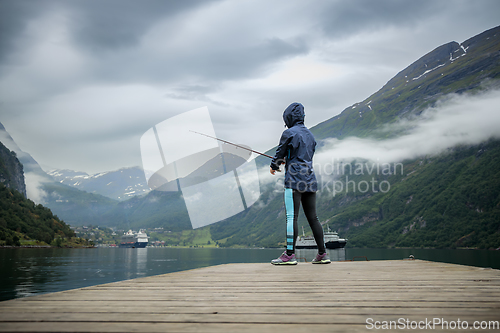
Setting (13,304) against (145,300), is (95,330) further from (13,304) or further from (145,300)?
(13,304)

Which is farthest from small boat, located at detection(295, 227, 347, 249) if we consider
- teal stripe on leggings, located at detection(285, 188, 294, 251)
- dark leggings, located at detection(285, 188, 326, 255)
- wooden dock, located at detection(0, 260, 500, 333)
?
wooden dock, located at detection(0, 260, 500, 333)

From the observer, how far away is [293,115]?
8195 millimetres

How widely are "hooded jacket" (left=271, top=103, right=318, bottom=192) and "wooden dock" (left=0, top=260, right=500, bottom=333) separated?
147 inches

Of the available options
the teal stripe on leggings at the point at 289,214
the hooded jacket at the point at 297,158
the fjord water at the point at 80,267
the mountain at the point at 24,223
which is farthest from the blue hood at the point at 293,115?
the mountain at the point at 24,223

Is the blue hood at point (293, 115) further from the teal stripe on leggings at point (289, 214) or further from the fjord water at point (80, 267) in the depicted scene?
the fjord water at point (80, 267)

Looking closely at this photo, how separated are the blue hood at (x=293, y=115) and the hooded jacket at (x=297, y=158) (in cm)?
24

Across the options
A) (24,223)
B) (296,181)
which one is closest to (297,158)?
(296,181)

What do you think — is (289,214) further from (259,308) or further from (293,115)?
(259,308)

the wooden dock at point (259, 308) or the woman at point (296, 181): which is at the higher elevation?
the woman at point (296, 181)

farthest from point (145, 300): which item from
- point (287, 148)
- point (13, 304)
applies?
point (287, 148)

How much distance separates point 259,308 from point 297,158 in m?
5.28

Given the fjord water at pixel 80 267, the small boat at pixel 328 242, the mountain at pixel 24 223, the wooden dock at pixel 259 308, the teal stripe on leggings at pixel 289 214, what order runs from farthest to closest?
the mountain at pixel 24 223
the small boat at pixel 328 242
the fjord water at pixel 80 267
the teal stripe on leggings at pixel 289 214
the wooden dock at pixel 259 308

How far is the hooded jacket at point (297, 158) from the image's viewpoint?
7.55 metres

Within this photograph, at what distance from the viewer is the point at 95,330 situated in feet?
6.53
